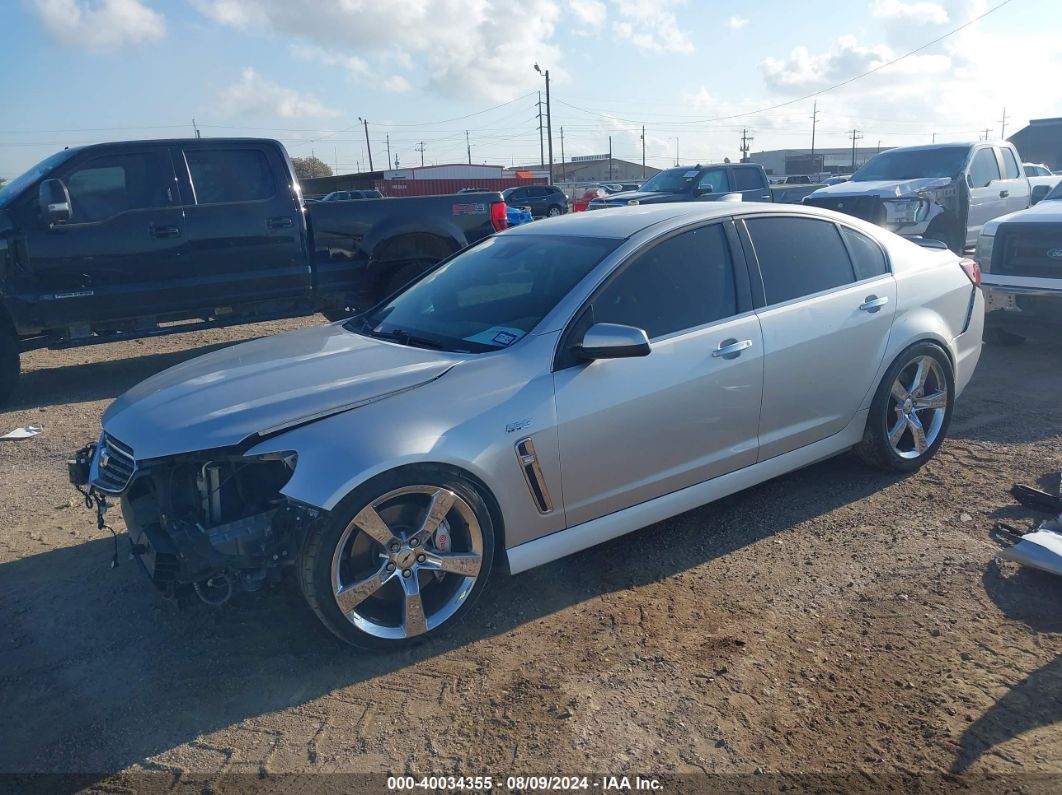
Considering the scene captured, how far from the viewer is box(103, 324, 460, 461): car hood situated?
10.4 feet

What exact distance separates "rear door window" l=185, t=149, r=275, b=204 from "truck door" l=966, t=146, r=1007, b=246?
29.4 ft

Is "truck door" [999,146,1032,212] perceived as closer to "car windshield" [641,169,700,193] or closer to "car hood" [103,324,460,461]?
"car windshield" [641,169,700,193]

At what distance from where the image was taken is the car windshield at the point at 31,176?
714 centimetres

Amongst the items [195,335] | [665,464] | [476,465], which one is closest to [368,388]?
[476,465]

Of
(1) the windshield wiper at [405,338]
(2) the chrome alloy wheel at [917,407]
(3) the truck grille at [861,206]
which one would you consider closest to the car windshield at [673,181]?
(3) the truck grille at [861,206]

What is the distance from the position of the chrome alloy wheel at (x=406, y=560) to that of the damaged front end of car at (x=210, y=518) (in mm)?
231

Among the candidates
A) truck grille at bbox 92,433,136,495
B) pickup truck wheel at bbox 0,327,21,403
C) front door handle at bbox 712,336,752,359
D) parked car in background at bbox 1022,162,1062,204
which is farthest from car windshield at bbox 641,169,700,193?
truck grille at bbox 92,433,136,495

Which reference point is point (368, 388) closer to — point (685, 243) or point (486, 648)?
point (486, 648)

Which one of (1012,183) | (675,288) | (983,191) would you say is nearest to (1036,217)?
(983,191)

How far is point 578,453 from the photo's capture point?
3.56 metres

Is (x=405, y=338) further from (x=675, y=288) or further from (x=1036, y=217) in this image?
(x=1036, y=217)

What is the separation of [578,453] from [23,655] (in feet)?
7.93

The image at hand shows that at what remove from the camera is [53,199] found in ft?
22.9

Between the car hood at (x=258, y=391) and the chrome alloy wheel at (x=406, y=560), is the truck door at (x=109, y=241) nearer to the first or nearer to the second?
the car hood at (x=258, y=391)
